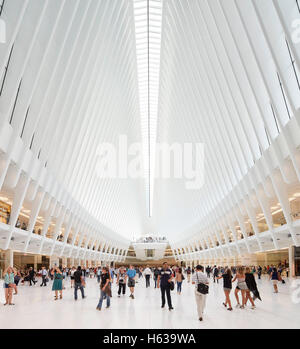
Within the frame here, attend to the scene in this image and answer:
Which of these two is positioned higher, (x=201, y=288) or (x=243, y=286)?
(x=243, y=286)

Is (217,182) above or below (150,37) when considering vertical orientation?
below

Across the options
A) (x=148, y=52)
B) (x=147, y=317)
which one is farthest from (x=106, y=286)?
(x=148, y=52)

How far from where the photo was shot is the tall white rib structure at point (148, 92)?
12.9 metres

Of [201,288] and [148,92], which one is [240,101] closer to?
[201,288]

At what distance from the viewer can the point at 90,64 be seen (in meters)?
20.2

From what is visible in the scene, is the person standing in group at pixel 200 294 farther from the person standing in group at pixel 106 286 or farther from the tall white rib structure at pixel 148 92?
the tall white rib structure at pixel 148 92

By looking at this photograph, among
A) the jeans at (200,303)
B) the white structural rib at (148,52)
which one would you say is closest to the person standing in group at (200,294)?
the jeans at (200,303)

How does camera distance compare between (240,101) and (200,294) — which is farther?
(240,101)

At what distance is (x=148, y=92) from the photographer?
122 feet

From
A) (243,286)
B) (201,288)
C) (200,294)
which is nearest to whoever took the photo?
(200,294)
